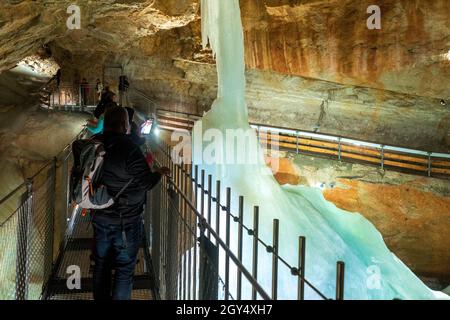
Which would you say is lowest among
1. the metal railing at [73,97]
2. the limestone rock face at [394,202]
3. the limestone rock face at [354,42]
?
the limestone rock face at [394,202]

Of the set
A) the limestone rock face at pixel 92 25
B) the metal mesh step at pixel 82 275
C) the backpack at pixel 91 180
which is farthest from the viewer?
the limestone rock face at pixel 92 25

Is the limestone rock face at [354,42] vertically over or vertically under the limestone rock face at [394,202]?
over

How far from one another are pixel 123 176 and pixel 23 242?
6.59 feet

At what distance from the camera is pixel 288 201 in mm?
8297

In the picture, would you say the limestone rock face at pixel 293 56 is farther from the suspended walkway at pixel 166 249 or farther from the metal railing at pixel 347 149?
the suspended walkway at pixel 166 249

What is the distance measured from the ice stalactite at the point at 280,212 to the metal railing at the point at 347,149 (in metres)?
4.86

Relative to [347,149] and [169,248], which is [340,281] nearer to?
[169,248]

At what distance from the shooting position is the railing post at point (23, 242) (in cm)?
468

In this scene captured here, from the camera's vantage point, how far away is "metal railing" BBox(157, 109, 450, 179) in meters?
14.0

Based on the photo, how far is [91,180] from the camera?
3.52 m

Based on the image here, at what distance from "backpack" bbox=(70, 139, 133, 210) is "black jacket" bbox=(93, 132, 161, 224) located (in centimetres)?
4

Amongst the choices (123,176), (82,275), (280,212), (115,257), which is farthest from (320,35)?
(115,257)

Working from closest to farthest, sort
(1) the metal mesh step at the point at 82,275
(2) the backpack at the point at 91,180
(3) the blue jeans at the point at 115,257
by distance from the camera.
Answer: (2) the backpack at the point at 91,180
(3) the blue jeans at the point at 115,257
(1) the metal mesh step at the point at 82,275

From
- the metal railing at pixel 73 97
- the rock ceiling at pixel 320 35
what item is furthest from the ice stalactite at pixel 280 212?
the metal railing at pixel 73 97
